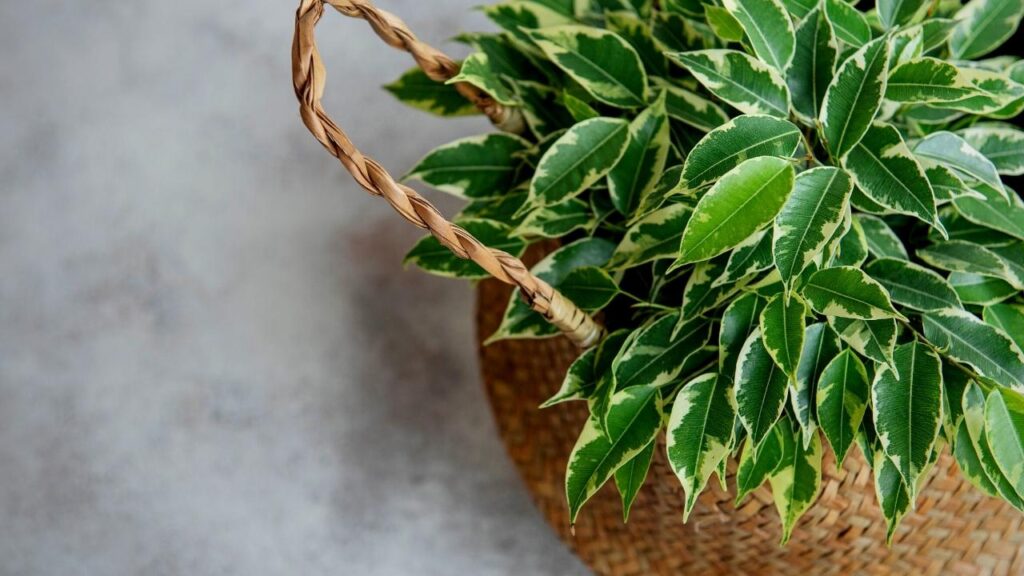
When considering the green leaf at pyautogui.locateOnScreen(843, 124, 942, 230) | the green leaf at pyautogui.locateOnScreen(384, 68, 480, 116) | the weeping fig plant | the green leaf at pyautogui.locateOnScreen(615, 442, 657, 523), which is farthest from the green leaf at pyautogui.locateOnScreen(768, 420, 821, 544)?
the green leaf at pyautogui.locateOnScreen(384, 68, 480, 116)

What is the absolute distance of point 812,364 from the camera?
0.75 metres

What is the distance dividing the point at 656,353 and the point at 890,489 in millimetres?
210

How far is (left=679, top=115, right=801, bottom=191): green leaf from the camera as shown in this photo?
0.65 metres

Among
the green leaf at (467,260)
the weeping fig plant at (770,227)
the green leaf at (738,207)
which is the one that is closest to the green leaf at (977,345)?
the weeping fig plant at (770,227)

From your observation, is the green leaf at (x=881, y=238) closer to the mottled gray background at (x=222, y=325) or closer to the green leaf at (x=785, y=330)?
the green leaf at (x=785, y=330)

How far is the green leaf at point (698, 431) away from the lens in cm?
73

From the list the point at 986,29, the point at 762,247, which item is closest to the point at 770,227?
the point at 762,247

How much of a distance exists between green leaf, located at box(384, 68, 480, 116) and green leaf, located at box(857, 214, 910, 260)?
38 cm

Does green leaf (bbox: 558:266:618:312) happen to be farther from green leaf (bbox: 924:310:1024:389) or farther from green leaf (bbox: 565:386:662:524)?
green leaf (bbox: 924:310:1024:389)

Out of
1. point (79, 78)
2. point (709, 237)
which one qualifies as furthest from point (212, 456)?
point (709, 237)

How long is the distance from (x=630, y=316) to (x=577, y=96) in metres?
0.21

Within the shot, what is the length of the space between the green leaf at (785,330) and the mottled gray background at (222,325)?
2.15 feet

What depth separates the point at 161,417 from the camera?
1.33 m

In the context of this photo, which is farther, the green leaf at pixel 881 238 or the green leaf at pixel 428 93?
the green leaf at pixel 428 93
